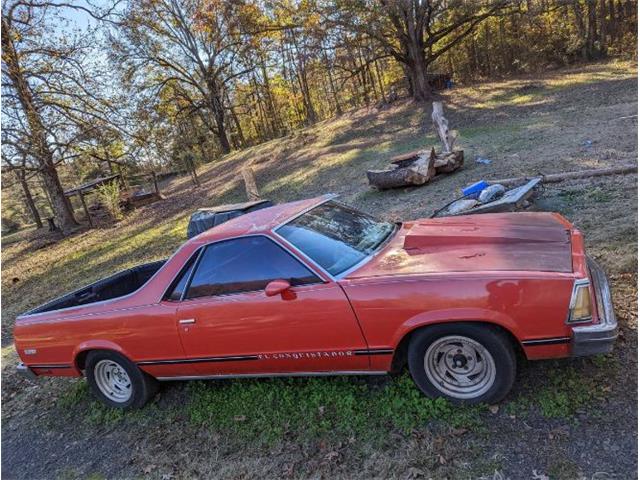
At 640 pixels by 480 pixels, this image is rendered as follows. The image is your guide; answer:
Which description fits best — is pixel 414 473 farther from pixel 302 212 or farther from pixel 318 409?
pixel 302 212

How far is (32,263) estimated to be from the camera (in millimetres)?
14914

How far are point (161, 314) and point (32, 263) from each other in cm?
1357

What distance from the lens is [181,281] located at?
3.97 m

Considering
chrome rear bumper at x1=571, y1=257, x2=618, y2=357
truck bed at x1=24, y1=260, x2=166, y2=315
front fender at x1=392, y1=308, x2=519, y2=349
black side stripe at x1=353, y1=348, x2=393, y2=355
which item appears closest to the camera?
chrome rear bumper at x1=571, y1=257, x2=618, y2=357

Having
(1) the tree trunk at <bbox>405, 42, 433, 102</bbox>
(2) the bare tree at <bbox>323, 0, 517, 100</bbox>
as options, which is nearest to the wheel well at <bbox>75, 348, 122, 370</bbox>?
(2) the bare tree at <bbox>323, 0, 517, 100</bbox>

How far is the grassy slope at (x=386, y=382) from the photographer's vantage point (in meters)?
3.10

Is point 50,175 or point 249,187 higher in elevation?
point 50,175

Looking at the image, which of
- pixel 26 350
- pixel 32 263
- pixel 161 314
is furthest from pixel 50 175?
pixel 161 314

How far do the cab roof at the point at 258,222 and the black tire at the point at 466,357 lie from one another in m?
1.53

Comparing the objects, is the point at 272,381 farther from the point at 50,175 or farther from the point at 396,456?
the point at 50,175

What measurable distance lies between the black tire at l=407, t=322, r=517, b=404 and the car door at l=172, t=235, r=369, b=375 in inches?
15.8

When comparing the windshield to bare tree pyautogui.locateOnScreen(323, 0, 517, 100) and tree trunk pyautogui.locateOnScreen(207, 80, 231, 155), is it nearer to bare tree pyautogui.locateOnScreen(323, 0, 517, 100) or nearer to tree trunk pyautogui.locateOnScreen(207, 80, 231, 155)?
bare tree pyautogui.locateOnScreen(323, 0, 517, 100)

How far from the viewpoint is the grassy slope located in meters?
3.10

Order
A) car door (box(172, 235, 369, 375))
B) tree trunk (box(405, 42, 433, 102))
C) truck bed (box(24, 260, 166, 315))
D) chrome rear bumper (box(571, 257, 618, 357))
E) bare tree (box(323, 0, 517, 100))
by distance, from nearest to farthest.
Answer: chrome rear bumper (box(571, 257, 618, 357)) → car door (box(172, 235, 369, 375)) → truck bed (box(24, 260, 166, 315)) → bare tree (box(323, 0, 517, 100)) → tree trunk (box(405, 42, 433, 102))
